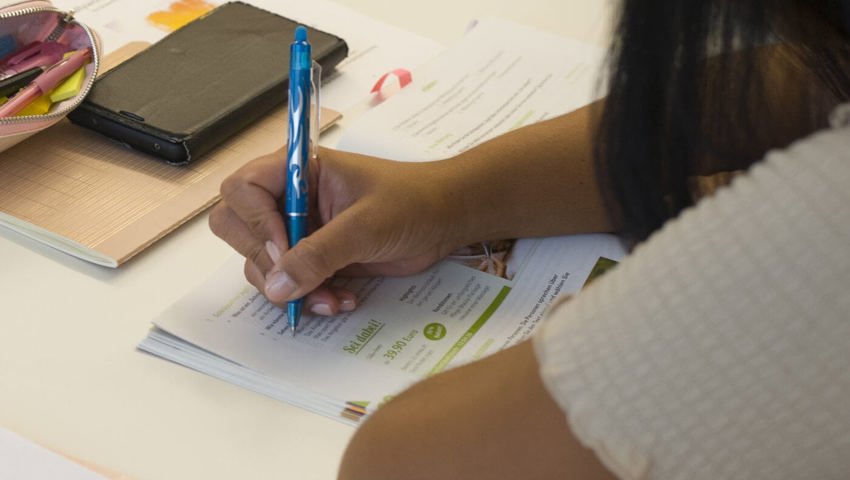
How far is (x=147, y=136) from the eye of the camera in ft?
3.16

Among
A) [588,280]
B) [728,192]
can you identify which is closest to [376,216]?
[588,280]

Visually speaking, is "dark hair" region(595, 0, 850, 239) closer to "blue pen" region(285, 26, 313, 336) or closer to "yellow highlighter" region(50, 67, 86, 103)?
"blue pen" region(285, 26, 313, 336)

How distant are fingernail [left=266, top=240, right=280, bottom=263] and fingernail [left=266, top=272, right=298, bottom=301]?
3 cm

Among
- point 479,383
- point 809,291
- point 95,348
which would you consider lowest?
point 95,348

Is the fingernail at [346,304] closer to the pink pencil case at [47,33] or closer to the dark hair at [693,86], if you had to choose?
the dark hair at [693,86]

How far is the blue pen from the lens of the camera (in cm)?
80

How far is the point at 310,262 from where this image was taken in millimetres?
775

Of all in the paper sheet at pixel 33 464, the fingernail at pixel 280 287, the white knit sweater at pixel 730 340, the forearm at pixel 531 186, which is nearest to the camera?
the white knit sweater at pixel 730 340

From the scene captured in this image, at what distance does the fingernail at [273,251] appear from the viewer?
2.64 feet

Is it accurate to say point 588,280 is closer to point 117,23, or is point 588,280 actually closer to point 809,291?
point 809,291

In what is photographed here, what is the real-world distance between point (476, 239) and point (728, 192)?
Answer: 0.43 metres

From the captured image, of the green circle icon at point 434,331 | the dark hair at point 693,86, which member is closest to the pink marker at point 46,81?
the green circle icon at point 434,331

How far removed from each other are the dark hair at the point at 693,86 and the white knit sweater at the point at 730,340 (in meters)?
0.08

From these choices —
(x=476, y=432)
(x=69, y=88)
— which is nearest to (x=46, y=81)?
(x=69, y=88)
